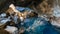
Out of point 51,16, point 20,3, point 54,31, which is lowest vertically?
point 54,31

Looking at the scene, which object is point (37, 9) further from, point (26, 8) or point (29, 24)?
point (29, 24)

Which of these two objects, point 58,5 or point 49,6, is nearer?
point 49,6

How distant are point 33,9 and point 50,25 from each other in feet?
5.09

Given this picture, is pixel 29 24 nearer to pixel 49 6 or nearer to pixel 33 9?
pixel 33 9

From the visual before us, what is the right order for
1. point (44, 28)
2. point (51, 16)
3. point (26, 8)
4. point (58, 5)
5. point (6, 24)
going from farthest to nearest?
Answer: point (58, 5) < point (26, 8) < point (51, 16) < point (44, 28) < point (6, 24)

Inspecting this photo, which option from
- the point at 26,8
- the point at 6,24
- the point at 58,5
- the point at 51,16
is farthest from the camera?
the point at 58,5

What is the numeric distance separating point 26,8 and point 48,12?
1095 millimetres

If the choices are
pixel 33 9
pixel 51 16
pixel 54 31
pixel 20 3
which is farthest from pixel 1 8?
pixel 54 31

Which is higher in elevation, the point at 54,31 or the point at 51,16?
the point at 51,16

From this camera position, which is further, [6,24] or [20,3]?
[20,3]

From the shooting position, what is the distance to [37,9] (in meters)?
7.29

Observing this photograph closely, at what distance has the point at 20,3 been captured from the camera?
7348 millimetres

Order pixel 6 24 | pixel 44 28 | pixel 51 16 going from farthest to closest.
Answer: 1. pixel 51 16
2. pixel 44 28
3. pixel 6 24

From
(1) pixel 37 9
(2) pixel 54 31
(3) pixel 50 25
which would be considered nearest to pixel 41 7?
(1) pixel 37 9
